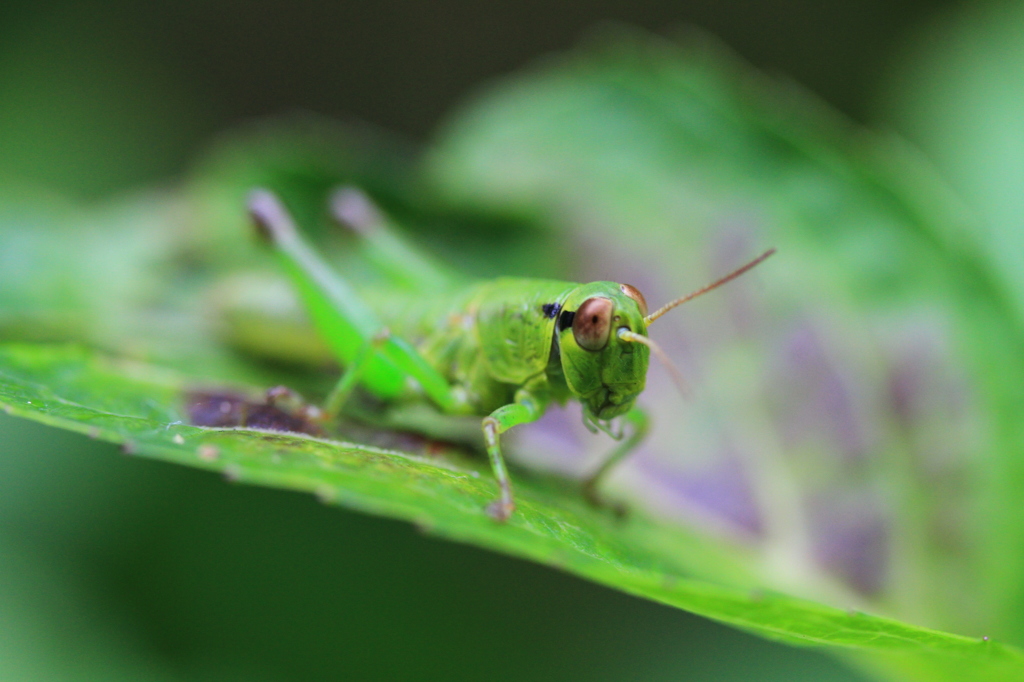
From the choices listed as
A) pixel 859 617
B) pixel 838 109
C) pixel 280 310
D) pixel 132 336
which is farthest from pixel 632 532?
pixel 838 109

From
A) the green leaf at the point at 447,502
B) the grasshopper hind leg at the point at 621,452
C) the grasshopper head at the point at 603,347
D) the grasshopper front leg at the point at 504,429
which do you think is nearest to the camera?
the green leaf at the point at 447,502

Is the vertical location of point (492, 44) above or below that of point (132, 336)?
above

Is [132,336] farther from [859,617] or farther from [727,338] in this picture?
[859,617]

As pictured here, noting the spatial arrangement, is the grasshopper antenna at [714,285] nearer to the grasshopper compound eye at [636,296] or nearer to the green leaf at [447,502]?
the grasshopper compound eye at [636,296]

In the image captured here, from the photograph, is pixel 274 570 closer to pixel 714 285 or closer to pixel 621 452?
pixel 621 452

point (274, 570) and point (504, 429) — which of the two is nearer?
point (504, 429)

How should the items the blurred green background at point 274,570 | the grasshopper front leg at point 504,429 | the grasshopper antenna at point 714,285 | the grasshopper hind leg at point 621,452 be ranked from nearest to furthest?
the grasshopper front leg at point 504,429 < the grasshopper antenna at point 714,285 < the grasshopper hind leg at point 621,452 < the blurred green background at point 274,570

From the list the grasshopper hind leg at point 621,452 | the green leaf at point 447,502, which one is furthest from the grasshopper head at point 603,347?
the green leaf at point 447,502

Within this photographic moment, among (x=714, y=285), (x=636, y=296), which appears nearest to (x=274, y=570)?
(x=636, y=296)
